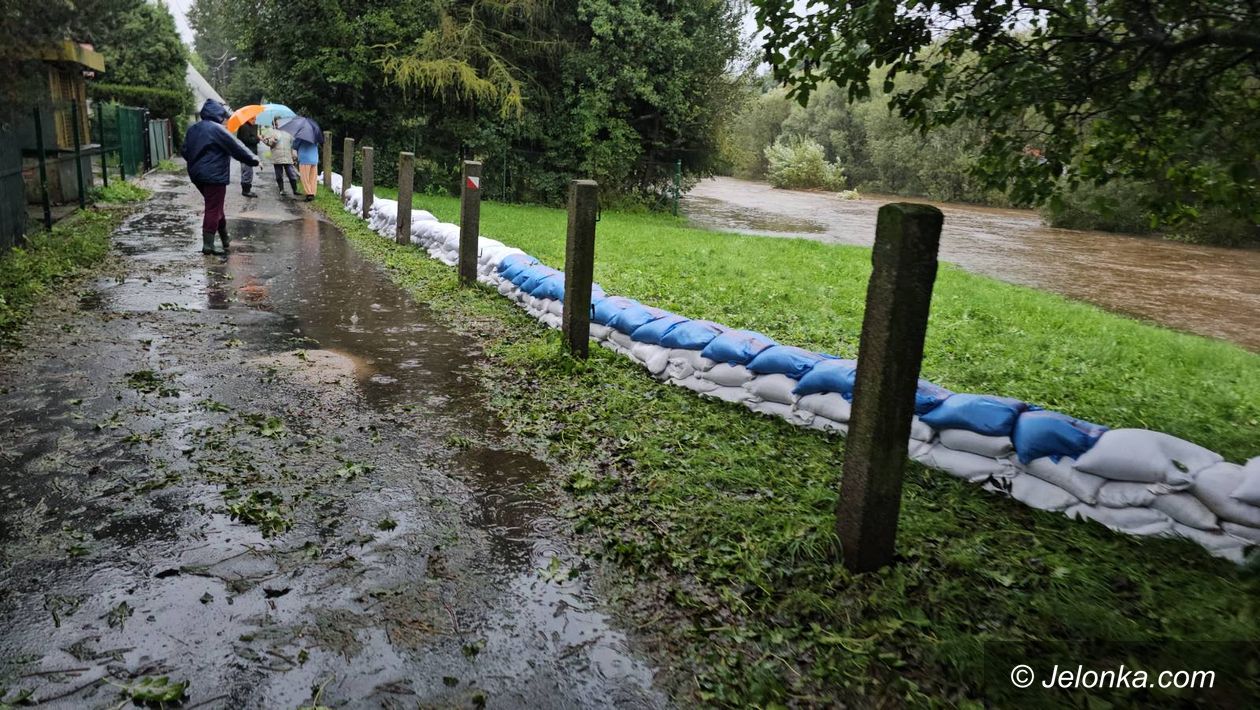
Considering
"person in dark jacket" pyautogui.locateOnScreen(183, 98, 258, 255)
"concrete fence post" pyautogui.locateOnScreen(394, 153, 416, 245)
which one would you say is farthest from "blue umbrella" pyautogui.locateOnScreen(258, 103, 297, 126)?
"person in dark jacket" pyautogui.locateOnScreen(183, 98, 258, 255)

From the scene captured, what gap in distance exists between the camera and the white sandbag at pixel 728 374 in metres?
5.52

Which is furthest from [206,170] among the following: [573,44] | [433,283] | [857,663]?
[573,44]

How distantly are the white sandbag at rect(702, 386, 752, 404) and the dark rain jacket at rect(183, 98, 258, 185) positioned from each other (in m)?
7.27

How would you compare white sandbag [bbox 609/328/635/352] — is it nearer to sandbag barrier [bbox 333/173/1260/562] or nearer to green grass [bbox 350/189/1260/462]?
sandbag barrier [bbox 333/173/1260/562]

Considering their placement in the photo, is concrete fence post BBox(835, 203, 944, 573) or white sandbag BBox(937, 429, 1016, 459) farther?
white sandbag BBox(937, 429, 1016, 459)

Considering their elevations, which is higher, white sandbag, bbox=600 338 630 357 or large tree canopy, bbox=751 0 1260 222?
large tree canopy, bbox=751 0 1260 222

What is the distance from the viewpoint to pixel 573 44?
21703 millimetres

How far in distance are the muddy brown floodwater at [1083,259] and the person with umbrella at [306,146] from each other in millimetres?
9273

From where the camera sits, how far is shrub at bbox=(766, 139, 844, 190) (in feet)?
153

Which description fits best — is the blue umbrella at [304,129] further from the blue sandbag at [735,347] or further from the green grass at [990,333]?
the blue sandbag at [735,347]

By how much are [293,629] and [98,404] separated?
2.89 metres

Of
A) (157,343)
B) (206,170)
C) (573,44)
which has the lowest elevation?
(157,343)

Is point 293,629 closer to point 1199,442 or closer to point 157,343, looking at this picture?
point 157,343

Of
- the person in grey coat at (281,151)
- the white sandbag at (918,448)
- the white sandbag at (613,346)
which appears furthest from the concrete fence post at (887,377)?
the person in grey coat at (281,151)
